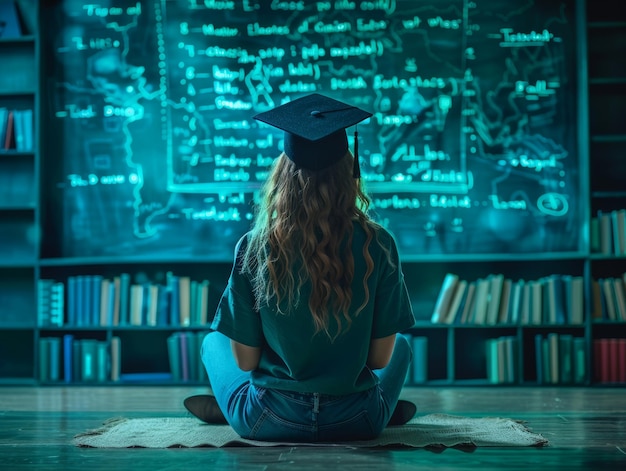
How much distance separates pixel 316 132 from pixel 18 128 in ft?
9.76

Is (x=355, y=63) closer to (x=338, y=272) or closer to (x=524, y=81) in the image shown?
(x=524, y=81)

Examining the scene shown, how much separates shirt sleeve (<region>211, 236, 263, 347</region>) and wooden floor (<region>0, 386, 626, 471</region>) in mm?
352

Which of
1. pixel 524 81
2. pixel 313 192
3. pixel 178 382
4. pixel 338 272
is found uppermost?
pixel 524 81

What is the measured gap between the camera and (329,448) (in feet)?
8.36

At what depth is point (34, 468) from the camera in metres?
2.35

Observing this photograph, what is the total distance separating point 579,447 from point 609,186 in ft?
8.39

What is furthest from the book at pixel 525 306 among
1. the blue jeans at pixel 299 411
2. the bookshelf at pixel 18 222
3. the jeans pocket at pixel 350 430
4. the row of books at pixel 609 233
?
the bookshelf at pixel 18 222

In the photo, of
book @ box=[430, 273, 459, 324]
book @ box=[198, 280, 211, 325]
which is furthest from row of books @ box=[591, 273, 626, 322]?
book @ box=[198, 280, 211, 325]

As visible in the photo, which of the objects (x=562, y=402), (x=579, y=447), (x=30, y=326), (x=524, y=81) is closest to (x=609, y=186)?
(x=524, y=81)

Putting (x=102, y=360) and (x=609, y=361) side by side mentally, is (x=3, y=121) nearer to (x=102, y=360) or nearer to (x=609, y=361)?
(x=102, y=360)

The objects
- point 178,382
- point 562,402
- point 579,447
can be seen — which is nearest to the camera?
point 579,447

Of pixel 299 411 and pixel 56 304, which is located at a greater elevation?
pixel 56 304

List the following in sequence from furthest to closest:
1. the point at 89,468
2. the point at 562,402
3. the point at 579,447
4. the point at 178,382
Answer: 1. the point at 178,382
2. the point at 562,402
3. the point at 579,447
4. the point at 89,468

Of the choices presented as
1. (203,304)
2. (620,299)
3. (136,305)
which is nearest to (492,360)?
(620,299)
